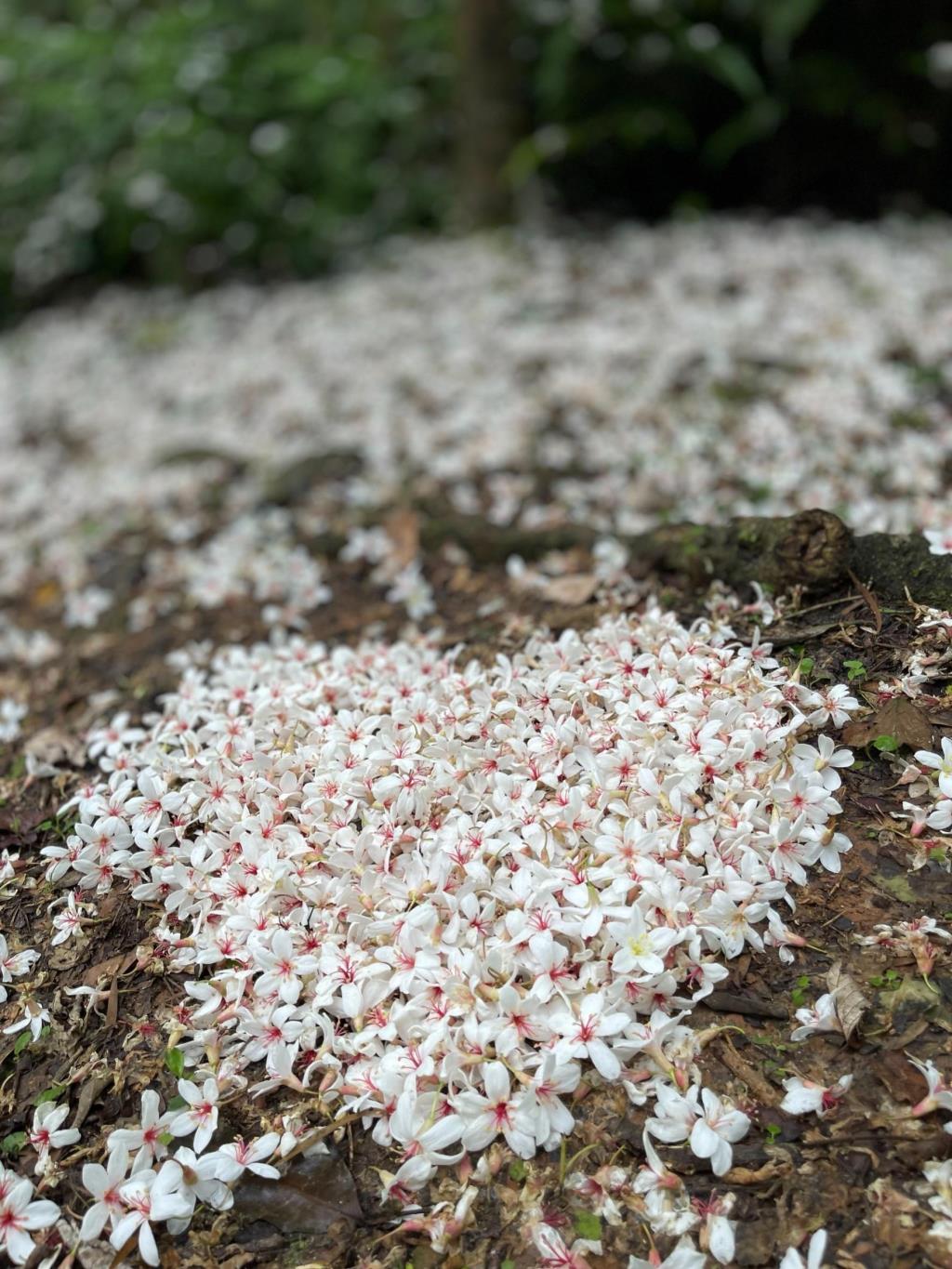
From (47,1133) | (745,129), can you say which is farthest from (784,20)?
(47,1133)

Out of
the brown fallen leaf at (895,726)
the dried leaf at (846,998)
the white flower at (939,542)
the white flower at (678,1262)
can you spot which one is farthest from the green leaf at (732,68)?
the white flower at (678,1262)

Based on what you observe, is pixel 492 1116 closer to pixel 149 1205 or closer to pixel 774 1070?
pixel 774 1070

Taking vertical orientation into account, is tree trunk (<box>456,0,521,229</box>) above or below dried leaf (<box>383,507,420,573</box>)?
above

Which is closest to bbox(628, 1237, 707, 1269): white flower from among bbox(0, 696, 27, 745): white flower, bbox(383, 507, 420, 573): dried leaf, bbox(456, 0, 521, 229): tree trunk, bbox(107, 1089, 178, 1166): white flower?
bbox(107, 1089, 178, 1166): white flower

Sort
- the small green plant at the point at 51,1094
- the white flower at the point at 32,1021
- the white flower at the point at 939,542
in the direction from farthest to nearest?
the white flower at the point at 939,542
the white flower at the point at 32,1021
the small green plant at the point at 51,1094

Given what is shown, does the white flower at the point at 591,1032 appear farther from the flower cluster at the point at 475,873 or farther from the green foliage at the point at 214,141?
the green foliage at the point at 214,141

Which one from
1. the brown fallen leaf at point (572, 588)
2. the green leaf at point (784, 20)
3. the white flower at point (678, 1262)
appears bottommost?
the brown fallen leaf at point (572, 588)

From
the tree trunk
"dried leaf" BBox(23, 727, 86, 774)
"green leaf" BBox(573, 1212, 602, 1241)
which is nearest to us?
"green leaf" BBox(573, 1212, 602, 1241)

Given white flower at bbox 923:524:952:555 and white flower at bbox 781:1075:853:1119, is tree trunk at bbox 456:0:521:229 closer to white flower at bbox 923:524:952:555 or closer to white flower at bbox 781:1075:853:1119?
white flower at bbox 923:524:952:555
